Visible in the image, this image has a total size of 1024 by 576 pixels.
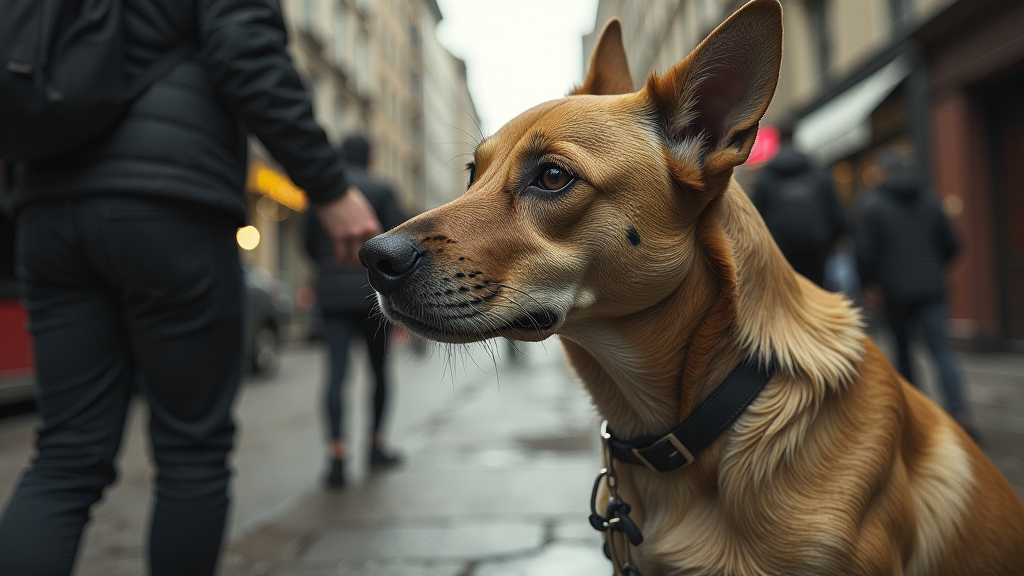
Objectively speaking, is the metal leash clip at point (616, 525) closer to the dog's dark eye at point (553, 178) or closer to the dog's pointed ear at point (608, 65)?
the dog's dark eye at point (553, 178)

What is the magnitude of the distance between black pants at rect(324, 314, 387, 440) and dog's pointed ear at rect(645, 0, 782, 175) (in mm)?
2904

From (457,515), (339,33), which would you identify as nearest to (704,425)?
(457,515)

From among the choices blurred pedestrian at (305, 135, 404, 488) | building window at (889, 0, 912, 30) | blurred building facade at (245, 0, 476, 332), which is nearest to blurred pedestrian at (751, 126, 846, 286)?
blurred building facade at (245, 0, 476, 332)

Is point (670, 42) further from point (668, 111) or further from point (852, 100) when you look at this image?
point (668, 111)

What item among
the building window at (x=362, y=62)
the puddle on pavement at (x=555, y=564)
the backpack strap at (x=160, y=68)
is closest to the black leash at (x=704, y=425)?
the puddle on pavement at (x=555, y=564)

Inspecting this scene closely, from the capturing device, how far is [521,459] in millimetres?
4480

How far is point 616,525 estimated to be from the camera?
5.19ft

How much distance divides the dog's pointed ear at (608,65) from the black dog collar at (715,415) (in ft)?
3.18

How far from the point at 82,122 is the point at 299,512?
235 centimetres

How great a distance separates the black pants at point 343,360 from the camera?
4164 mm

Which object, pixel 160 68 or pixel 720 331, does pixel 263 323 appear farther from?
pixel 720 331

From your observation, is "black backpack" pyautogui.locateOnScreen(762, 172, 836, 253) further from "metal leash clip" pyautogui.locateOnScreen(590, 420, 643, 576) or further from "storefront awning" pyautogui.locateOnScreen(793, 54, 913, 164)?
"storefront awning" pyautogui.locateOnScreen(793, 54, 913, 164)

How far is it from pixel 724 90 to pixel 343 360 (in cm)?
324

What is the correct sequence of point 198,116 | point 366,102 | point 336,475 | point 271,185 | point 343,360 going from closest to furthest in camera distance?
point 198,116 < point 336,475 < point 343,360 < point 271,185 < point 366,102
